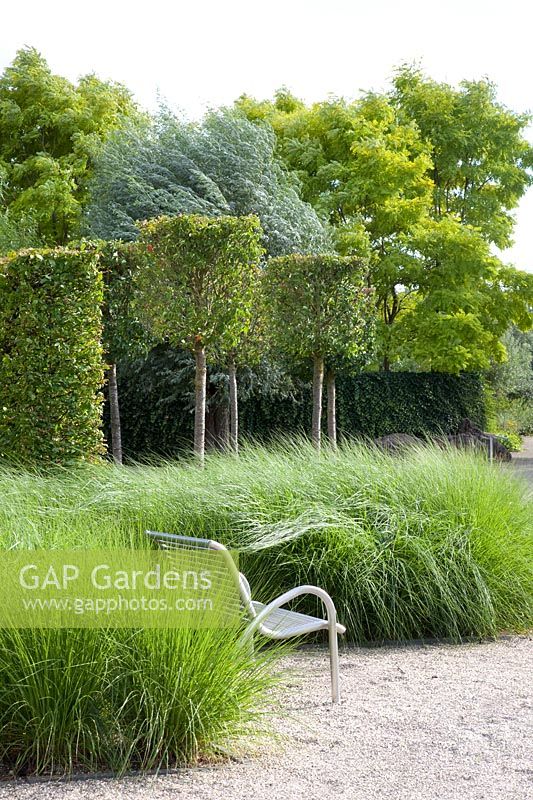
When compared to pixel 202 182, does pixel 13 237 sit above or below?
below

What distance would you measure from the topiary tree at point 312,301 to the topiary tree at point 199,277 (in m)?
1.95

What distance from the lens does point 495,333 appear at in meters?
23.5

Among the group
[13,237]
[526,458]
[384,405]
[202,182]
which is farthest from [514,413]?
[13,237]

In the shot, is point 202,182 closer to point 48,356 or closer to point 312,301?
point 312,301

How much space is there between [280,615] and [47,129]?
2517cm

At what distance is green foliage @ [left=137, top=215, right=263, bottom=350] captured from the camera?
1089cm

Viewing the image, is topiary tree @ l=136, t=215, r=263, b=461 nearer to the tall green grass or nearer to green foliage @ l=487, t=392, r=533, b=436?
the tall green grass

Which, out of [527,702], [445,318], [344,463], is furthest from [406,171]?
[527,702]

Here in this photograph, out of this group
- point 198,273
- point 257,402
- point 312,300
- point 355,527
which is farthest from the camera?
point 257,402

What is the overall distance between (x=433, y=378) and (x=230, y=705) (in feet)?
58.2

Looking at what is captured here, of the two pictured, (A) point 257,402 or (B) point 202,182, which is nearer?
(B) point 202,182

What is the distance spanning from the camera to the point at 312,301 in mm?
13453

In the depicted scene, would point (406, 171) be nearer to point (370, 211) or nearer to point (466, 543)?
point (370, 211)

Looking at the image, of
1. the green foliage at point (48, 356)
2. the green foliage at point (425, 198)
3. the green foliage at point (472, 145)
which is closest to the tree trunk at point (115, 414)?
the green foliage at point (48, 356)
